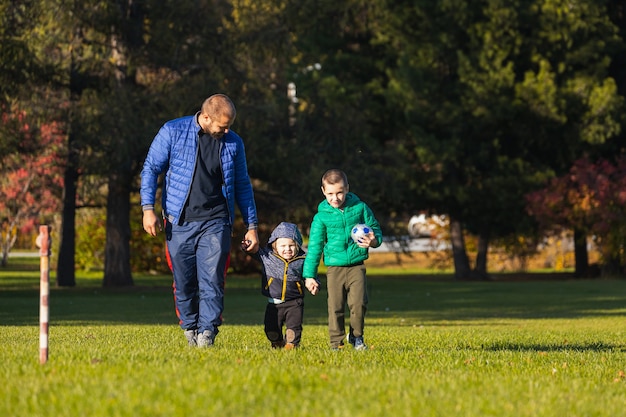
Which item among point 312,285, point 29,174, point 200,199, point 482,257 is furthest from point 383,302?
point 200,199

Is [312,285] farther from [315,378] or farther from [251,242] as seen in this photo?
[315,378]

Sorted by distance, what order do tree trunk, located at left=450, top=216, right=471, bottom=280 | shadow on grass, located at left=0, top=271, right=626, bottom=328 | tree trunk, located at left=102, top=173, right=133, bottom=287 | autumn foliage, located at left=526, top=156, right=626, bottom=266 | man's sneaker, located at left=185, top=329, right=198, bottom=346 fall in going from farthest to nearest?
1. tree trunk, located at left=450, top=216, right=471, bottom=280
2. autumn foliage, located at left=526, top=156, right=626, bottom=266
3. tree trunk, located at left=102, top=173, right=133, bottom=287
4. shadow on grass, located at left=0, top=271, right=626, bottom=328
5. man's sneaker, located at left=185, top=329, right=198, bottom=346

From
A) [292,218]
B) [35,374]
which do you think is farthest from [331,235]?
[292,218]

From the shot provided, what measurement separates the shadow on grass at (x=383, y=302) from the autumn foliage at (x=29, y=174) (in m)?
3.35

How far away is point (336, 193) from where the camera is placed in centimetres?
1074

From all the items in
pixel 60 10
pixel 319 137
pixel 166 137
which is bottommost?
pixel 166 137

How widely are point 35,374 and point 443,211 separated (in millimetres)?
35671

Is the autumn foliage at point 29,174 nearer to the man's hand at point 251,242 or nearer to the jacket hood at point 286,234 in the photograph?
the jacket hood at point 286,234

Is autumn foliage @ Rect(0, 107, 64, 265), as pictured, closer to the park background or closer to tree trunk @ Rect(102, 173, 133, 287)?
the park background

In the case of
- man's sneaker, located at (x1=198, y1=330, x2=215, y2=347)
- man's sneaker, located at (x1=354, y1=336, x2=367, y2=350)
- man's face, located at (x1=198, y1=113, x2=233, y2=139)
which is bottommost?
man's sneaker, located at (x1=354, y1=336, x2=367, y2=350)

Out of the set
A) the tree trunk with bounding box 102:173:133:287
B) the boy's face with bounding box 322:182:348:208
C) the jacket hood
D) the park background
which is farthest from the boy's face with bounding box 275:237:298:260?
the tree trunk with bounding box 102:173:133:287

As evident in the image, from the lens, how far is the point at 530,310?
85.5ft

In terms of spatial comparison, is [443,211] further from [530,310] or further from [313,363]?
[313,363]

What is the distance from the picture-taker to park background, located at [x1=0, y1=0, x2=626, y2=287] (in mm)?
30516
